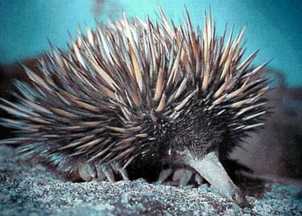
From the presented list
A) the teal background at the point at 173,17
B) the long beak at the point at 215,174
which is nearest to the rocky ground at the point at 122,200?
the long beak at the point at 215,174

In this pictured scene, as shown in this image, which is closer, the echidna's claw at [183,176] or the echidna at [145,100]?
the echidna at [145,100]

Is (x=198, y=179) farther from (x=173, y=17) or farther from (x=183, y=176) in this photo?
(x=173, y=17)

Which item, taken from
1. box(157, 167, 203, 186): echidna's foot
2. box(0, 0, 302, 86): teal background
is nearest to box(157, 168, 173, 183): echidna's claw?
box(157, 167, 203, 186): echidna's foot

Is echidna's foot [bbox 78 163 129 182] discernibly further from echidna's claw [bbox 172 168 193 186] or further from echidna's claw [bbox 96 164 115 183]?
echidna's claw [bbox 172 168 193 186]

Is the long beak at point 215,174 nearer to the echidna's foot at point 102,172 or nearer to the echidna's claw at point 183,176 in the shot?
the echidna's claw at point 183,176

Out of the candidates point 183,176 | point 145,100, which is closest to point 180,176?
A: point 183,176

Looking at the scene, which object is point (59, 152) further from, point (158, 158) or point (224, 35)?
point (224, 35)

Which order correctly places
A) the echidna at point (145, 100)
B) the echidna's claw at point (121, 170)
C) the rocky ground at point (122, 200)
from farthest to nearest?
1. the echidna's claw at point (121, 170)
2. the echidna at point (145, 100)
3. the rocky ground at point (122, 200)
